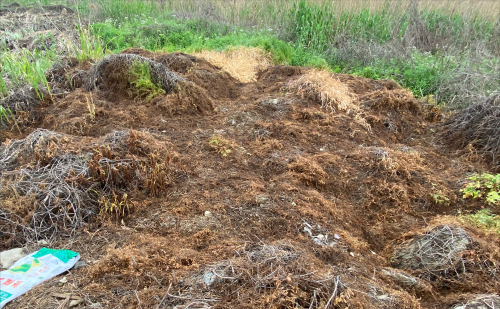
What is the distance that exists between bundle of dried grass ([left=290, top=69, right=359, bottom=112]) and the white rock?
3.65 metres

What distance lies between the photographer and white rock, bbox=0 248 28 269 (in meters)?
2.17

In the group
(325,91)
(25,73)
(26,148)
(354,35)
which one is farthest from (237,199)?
(354,35)

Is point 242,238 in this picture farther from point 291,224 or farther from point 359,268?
point 359,268

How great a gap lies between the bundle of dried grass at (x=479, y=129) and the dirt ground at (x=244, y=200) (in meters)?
0.19

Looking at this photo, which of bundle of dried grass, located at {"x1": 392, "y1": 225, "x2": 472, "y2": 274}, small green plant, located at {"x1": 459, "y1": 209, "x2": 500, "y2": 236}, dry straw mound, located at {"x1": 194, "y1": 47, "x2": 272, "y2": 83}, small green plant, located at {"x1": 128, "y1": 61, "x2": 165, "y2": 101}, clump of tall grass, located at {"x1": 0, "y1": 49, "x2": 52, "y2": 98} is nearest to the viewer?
bundle of dried grass, located at {"x1": 392, "y1": 225, "x2": 472, "y2": 274}

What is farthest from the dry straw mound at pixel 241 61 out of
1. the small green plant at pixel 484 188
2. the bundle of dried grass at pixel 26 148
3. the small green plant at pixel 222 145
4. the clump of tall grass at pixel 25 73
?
the small green plant at pixel 484 188

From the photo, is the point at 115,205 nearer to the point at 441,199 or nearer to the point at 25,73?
the point at 25,73

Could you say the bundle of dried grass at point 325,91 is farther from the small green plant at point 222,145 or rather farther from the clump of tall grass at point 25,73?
the clump of tall grass at point 25,73

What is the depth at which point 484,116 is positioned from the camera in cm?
415

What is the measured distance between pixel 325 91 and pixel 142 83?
247 centimetres

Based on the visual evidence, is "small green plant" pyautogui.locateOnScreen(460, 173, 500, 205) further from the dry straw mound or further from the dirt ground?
the dry straw mound

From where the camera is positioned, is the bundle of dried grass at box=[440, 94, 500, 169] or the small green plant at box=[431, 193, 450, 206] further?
the bundle of dried grass at box=[440, 94, 500, 169]

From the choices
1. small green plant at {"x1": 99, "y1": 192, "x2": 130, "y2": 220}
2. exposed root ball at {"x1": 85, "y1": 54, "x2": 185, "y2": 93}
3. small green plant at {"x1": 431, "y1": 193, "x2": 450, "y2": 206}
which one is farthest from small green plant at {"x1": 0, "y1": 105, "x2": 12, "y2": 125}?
small green plant at {"x1": 431, "y1": 193, "x2": 450, "y2": 206}

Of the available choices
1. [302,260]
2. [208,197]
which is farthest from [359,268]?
[208,197]
